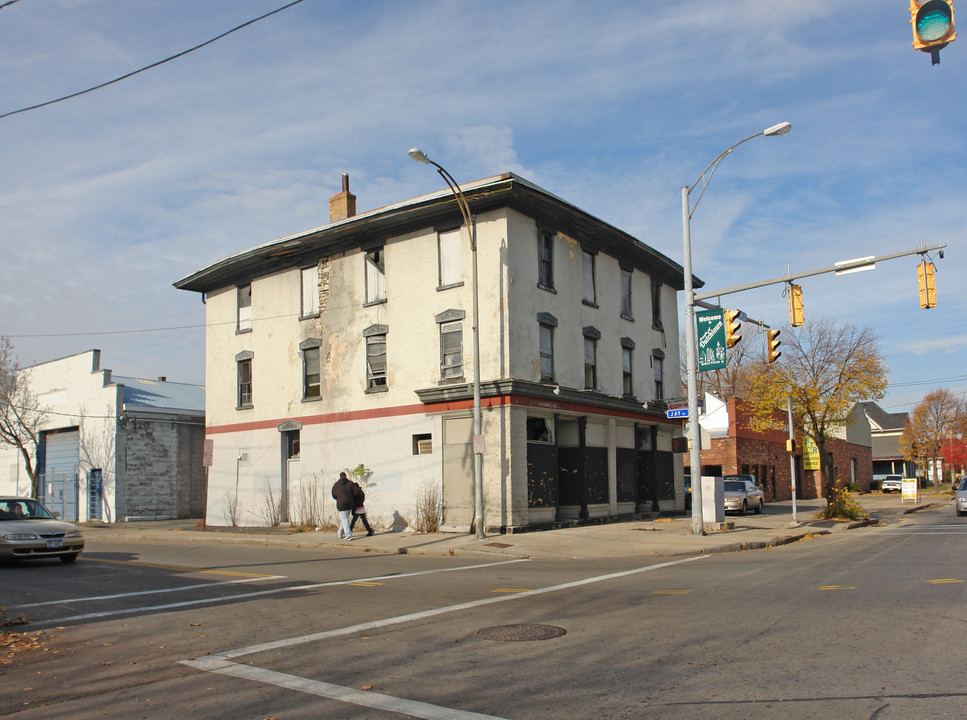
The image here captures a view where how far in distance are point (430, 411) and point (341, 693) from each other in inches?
707

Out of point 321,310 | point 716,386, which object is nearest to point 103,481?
point 321,310

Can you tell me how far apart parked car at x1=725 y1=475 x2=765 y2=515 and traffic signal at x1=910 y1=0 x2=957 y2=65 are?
27153 millimetres

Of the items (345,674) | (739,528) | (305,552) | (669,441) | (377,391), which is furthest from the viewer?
(669,441)

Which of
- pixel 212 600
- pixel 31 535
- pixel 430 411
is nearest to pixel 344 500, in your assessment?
pixel 430 411

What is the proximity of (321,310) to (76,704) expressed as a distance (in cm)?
2231

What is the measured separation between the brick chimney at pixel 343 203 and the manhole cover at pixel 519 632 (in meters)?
22.4

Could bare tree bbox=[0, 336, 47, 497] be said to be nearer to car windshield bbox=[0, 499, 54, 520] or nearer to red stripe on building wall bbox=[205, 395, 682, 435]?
red stripe on building wall bbox=[205, 395, 682, 435]

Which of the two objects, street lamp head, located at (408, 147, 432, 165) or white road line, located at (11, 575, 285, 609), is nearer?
white road line, located at (11, 575, 285, 609)

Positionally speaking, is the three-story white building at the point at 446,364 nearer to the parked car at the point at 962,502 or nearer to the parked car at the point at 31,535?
the parked car at the point at 31,535

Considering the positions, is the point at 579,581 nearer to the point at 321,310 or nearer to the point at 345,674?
the point at 345,674

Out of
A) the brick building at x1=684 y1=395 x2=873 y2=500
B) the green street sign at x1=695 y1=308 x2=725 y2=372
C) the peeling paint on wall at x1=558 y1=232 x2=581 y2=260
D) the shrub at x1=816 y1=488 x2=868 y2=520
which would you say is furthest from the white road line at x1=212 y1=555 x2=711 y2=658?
the brick building at x1=684 y1=395 x2=873 y2=500

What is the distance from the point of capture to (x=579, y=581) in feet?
41.7

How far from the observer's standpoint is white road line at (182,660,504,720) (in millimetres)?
5434

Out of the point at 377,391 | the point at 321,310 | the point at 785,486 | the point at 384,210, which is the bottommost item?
the point at 785,486
